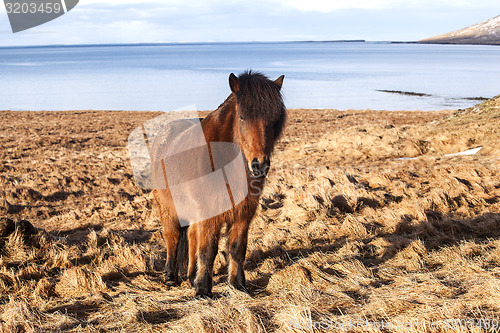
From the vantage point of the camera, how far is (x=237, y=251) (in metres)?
4.06

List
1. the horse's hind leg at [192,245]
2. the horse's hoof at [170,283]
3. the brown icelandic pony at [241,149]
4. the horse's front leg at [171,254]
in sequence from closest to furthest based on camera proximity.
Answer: the brown icelandic pony at [241,149] < the horse's hind leg at [192,245] < the horse's hoof at [170,283] < the horse's front leg at [171,254]

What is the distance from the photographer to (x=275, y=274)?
4316mm

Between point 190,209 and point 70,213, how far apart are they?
4.50 m

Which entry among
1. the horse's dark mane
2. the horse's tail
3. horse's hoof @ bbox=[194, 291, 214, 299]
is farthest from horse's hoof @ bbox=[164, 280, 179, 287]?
the horse's dark mane

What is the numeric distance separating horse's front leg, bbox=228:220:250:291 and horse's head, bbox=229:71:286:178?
709 millimetres

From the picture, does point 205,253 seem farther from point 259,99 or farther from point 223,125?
point 259,99

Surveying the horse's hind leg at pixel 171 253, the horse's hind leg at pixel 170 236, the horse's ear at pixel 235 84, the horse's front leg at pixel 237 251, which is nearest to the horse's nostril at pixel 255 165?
the horse's ear at pixel 235 84

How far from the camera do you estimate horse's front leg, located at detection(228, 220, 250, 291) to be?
3.97m

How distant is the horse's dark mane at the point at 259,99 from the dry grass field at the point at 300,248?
1.50m

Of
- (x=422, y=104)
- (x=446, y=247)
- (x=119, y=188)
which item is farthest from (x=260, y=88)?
(x=422, y=104)

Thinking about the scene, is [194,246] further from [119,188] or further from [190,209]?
[119,188]

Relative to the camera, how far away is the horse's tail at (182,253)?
15.5 ft

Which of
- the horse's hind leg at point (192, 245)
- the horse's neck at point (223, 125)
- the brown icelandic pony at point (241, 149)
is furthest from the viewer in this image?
the horse's hind leg at point (192, 245)

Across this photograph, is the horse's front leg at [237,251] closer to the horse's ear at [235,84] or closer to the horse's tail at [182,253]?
the horse's tail at [182,253]
